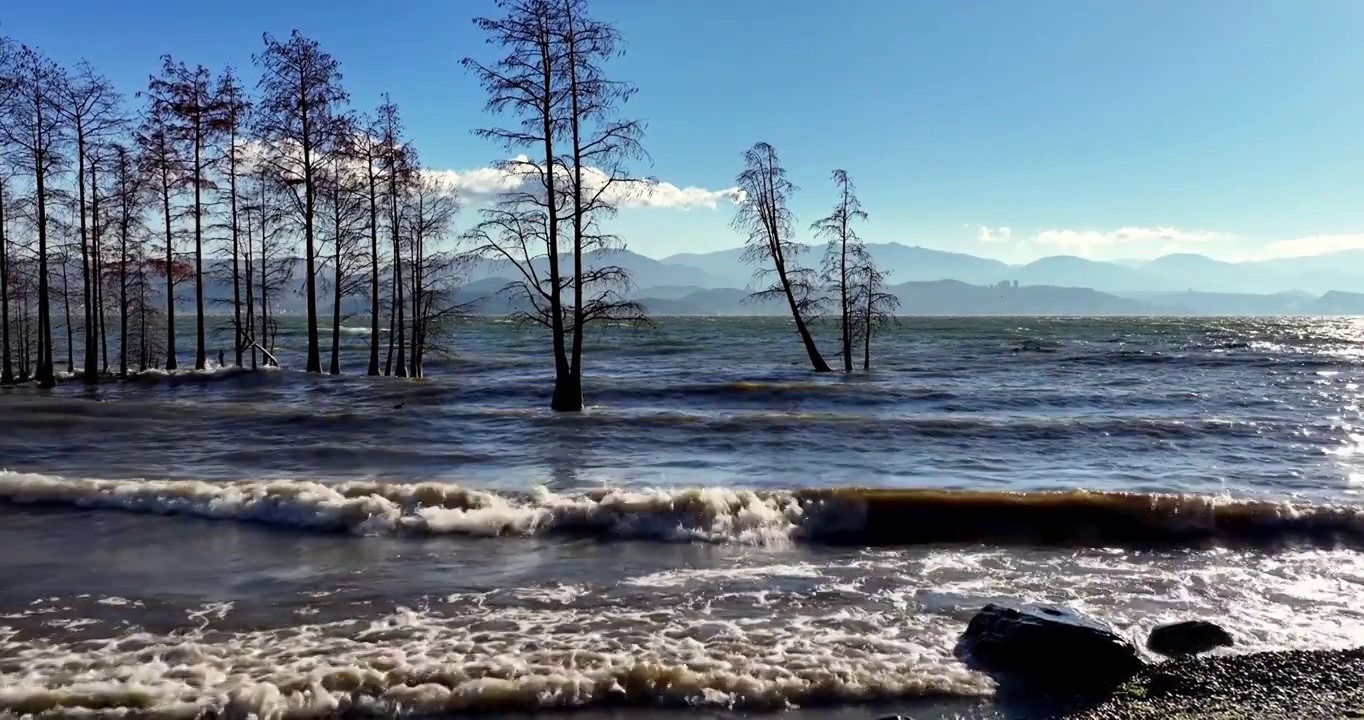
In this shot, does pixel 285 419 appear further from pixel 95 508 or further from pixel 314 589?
pixel 314 589

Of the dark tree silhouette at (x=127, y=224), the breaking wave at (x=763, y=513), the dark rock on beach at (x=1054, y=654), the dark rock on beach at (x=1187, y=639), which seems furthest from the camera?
the dark tree silhouette at (x=127, y=224)

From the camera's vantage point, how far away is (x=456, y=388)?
1168 inches

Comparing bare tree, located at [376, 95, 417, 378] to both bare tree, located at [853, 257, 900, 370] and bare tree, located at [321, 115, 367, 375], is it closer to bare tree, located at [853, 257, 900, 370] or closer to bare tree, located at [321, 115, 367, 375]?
bare tree, located at [321, 115, 367, 375]

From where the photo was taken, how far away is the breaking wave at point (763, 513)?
1091cm

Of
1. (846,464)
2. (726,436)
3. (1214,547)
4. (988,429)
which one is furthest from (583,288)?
(1214,547)

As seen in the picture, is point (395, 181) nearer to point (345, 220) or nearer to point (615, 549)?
point (345, 220)

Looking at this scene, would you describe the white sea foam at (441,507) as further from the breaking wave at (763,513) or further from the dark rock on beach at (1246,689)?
the dark rock on beach at (1246,689)

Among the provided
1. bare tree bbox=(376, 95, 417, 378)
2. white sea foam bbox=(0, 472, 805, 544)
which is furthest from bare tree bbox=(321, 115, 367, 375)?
white sea foam bbox=(0, 472, 805, 544)

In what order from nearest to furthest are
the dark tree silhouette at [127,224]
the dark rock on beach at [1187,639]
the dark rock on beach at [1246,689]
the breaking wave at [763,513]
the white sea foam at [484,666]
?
the dark rock on beach at [1246,689] → the white sea foam at [484,666] → the dark rock on beach at [1187,639] → the breaking wave at [763,513] → the dark tree silhouette at [127,224]

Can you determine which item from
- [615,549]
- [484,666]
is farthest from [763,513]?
[484,666]

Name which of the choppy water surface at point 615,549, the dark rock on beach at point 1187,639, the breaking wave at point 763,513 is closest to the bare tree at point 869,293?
the choppy water surface at point 615,549

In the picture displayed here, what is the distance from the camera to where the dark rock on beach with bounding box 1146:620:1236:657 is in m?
6.88

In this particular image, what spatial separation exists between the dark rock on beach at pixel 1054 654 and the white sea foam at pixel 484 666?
293mm

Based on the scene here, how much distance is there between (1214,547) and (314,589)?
10599 mm
